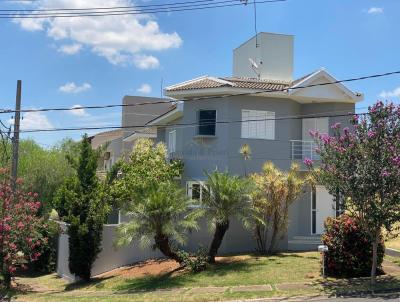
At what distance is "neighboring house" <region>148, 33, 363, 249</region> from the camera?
915 inches

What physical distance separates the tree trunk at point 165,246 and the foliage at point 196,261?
181 millimetres

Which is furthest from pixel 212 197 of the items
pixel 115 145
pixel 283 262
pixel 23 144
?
pixel 115 145


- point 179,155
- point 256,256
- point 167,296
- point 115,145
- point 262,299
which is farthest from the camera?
point 115,145

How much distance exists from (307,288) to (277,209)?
6.33m

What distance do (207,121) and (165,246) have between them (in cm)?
728

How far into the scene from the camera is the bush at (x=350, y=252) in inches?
654

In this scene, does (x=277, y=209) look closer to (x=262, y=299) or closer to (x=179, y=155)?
(x=179, y=155)

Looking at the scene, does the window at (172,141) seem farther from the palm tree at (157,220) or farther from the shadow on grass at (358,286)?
the shadow on grass at (358,286)

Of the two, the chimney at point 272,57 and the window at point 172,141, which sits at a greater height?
the chimney at point 272,57

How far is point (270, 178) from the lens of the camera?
20828mm

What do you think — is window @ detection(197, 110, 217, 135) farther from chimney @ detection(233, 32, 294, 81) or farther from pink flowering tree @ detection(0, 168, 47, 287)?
pink flowering tree @ detection(0, 168, 47, 287)

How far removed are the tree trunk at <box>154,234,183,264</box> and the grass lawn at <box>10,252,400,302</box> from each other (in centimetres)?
48

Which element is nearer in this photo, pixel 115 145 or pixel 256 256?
pixel 256 256

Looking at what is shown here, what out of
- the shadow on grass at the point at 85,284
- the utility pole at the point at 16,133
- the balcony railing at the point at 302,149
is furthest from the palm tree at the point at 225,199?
the utility pole at the point at 16,133
